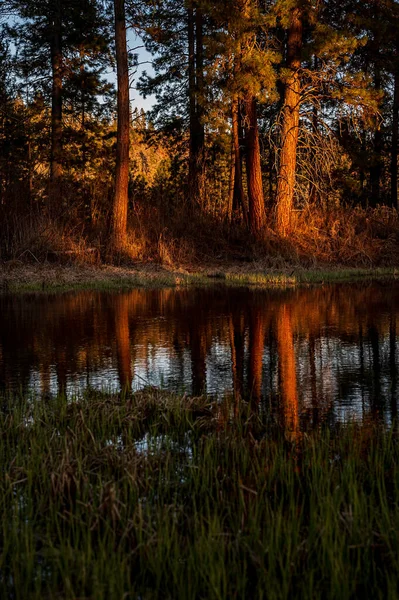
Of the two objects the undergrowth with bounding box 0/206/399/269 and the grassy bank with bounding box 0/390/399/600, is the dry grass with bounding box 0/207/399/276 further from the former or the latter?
the grassy bank with bounding box 0/390/399/600

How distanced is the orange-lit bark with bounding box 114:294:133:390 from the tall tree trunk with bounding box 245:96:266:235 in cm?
980

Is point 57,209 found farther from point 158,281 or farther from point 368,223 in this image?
point 368,223

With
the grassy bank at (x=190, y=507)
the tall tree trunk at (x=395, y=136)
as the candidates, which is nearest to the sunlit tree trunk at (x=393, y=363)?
the grassy bank at (x=190, y=507)

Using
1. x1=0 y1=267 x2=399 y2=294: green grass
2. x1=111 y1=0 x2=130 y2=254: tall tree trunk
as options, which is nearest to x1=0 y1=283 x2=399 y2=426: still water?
x1=0 y1=267 x2=399 y2=294: green grass

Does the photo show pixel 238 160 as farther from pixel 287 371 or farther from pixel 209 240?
pixel 287 371

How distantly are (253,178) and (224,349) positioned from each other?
15.3 metres

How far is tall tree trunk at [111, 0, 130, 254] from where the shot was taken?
21625 millimetres

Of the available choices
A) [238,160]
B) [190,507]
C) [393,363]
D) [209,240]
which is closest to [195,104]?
[238,160]

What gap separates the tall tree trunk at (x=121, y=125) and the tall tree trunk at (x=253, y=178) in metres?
4.02

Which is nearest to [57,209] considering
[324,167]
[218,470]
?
[324,167]

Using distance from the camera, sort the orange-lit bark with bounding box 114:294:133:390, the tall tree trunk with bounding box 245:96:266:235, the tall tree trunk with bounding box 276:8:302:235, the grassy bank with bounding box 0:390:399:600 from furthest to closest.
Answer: the tall tree trunk with bounding box 245:96:266:235 < the tall tree trunk with bounding box 276:8:302:235 < the orange-lit bark with bounding box 114:294:133:390 < the grassy bank with bounding box 0:390:399:600

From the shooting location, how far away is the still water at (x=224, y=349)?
6605mm

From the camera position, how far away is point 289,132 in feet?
74.2

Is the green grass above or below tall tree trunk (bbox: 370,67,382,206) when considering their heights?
below
